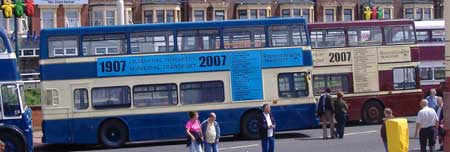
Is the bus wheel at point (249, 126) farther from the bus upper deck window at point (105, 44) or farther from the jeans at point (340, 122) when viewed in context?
the bus upper deck window at point (105, 44)

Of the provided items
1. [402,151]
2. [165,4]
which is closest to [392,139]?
[402,151]

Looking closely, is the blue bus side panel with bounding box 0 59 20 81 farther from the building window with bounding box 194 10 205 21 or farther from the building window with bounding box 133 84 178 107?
the building window with bounding box 194 10 205 21

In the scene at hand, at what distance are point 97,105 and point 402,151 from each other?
42.1ft

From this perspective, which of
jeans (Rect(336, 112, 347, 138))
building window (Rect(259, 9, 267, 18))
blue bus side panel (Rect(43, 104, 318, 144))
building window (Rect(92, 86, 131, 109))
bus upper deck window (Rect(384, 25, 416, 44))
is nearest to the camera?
jeans (Rect(336, 112, 347, 138))

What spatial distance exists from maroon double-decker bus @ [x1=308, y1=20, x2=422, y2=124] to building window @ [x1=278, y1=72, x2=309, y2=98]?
3.49 m

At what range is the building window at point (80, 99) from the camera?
27.0 metres

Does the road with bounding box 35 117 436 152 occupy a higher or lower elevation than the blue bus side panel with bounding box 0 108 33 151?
lower

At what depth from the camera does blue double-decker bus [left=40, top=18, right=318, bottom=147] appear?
88.0 feet

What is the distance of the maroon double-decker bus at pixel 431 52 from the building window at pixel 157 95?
14767mm

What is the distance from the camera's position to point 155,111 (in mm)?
27281

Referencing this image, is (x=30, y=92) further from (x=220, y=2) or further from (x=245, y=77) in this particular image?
(x=220, y=2)

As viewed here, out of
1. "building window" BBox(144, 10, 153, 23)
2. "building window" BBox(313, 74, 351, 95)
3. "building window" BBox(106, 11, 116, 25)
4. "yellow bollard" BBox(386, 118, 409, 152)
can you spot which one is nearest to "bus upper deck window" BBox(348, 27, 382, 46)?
"building window" BBox(313, 74, 351, 95)

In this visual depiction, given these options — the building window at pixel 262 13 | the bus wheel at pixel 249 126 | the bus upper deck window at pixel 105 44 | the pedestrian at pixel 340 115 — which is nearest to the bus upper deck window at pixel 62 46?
the bus upper deck window at pixel 105 44

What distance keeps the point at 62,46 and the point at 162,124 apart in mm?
4014
